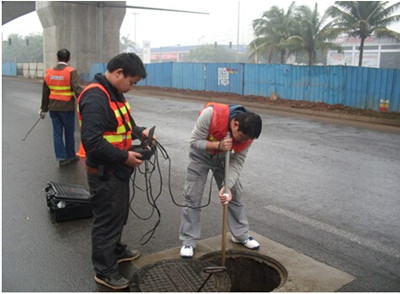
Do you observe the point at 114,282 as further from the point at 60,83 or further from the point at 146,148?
the point at 60,83

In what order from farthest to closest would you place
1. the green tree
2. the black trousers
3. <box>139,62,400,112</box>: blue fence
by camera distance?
the green tree → <box>139,62,400,112</box>: blue fence → the black trousers

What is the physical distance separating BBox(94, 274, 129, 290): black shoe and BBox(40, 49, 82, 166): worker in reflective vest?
4074 mm

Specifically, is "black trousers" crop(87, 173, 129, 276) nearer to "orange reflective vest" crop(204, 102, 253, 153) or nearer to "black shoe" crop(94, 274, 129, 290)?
"black shoe" crop(94, 274, 129, 290)

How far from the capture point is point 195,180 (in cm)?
385

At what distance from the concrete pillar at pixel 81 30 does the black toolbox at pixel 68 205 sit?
3058cm

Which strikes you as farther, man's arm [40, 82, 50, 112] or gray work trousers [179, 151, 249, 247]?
man's arm [40, 82, 50, 112]

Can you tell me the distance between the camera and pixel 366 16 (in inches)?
1246

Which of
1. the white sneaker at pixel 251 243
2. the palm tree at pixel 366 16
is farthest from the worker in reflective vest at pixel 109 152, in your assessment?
the palm tree at pixel 366 16

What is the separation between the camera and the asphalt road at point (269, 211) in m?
3.63

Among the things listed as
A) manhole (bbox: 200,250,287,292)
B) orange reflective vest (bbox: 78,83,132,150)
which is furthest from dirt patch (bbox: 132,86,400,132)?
orange reflective vest (bbox: 78,83,132,150)

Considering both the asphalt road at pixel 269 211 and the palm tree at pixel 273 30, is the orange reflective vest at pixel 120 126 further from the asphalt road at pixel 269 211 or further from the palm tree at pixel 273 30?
the palm tree at pixel 273 30

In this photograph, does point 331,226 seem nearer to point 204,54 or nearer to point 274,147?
point 274,147

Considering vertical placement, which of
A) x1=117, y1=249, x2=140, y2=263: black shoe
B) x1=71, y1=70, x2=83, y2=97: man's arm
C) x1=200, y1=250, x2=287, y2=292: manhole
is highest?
x1=71, y1=70, x2=83, y2=97: man's arm

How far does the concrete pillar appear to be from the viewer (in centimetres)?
3406
